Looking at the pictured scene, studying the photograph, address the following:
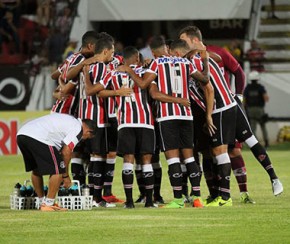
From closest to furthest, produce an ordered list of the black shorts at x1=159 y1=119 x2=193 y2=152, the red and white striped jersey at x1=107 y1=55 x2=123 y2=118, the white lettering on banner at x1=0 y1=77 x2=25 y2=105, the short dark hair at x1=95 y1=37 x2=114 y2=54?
the black shorts at x1=159 y1=119 x2=193 y2=152 → the short dark hair at x1=95 y1=37 x2=114 y2=54 → the red and white striped jersey at x1=107 y1=55 x2=123 y2=118 → the white lettering on banner at x1=0 y1=77 x2=25 y2=105

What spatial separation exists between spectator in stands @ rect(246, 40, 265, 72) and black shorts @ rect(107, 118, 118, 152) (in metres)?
18.5

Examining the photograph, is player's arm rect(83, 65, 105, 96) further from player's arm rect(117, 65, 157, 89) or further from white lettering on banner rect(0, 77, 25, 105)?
white lettering on banner rect(0, 77, 25, 105)

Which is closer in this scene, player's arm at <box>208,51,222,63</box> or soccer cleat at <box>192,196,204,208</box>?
soccer cleat at <box>192,196,204,208</box>

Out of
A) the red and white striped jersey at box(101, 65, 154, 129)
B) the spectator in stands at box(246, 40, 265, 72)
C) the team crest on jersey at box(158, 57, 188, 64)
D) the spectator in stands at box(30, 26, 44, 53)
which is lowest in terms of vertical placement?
the red and white striped jersey at box(101, 65, 154, 129)

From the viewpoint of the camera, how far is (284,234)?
39.9ft

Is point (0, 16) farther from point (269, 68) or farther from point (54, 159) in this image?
point (54, 159)

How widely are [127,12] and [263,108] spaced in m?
5.14

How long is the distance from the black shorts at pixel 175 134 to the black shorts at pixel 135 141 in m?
0.14

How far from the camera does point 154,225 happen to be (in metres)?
12.9

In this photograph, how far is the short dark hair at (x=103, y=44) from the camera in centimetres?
1522

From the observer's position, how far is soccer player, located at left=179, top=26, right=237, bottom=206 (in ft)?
50.0

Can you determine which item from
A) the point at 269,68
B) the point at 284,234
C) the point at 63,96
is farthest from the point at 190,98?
the point at 269,68

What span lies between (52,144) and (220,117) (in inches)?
86.2

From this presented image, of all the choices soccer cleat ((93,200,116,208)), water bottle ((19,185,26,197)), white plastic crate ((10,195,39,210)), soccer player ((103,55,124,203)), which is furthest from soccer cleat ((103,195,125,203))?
water bottle ((19,185,26,197))
